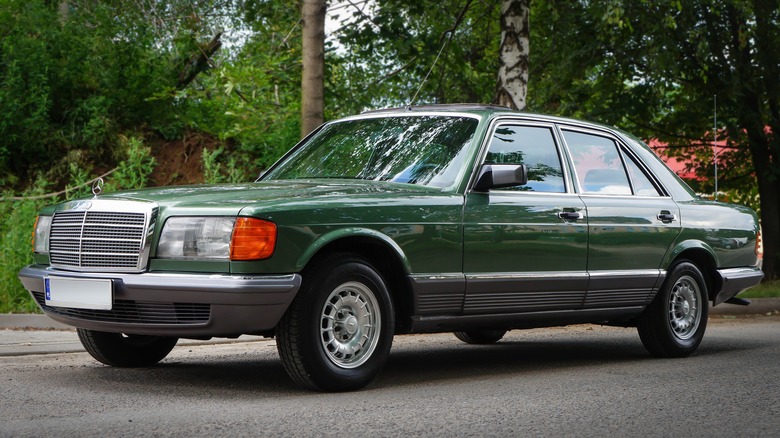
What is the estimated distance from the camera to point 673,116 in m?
20.2

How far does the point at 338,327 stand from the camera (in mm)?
6371

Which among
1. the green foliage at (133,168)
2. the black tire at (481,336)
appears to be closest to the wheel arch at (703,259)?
the black tire at (481,336)

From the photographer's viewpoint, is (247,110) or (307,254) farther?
(247,110)

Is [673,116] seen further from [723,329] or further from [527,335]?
[527,335]

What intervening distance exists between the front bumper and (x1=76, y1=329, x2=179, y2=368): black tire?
110cm

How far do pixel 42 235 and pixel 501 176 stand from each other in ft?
9.46

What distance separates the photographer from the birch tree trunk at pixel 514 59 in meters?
13.8

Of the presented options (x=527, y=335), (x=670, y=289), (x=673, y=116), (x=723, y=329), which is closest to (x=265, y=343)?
(x=527, y=335)

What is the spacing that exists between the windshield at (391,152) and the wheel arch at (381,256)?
0.66 meters

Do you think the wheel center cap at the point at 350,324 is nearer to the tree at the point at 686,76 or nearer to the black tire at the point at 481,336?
the black tire at the point at 481,336

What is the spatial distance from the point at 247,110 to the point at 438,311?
7453mm

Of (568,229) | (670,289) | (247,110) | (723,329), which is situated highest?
(247,110)

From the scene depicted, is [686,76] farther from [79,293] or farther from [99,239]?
[79,293]

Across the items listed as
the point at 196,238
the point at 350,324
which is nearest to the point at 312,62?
the point at 350,324
